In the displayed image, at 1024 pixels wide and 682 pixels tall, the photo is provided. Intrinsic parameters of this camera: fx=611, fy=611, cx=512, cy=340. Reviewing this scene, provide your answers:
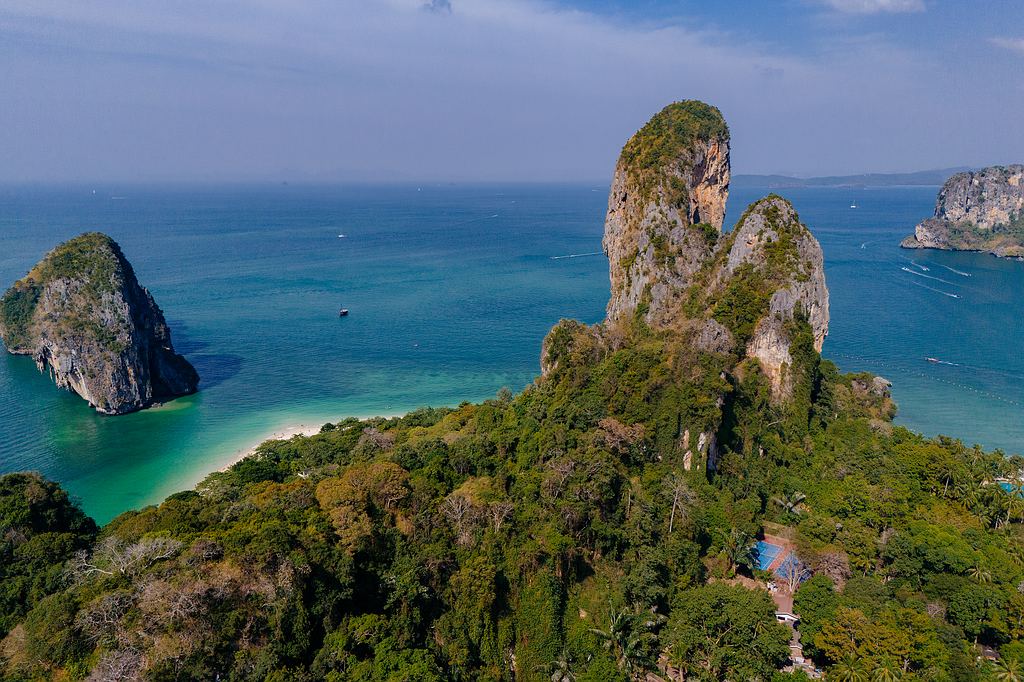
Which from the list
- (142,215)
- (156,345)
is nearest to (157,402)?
(156,345)

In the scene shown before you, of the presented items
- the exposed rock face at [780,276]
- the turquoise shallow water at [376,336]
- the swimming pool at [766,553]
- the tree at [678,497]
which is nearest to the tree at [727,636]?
the tree at [678,497]

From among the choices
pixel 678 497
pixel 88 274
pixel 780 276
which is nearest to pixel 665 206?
pixel 780 276

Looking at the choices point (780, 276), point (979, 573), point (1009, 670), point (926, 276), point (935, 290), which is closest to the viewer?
point (1009, 670)

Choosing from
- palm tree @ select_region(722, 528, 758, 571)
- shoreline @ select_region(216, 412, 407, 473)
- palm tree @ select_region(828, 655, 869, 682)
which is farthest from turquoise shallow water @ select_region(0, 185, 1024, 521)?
palm tree @ select_region(828, 655, 869, 682)

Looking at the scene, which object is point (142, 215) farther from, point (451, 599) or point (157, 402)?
point (451, 599)

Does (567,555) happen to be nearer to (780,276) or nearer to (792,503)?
(792,503)

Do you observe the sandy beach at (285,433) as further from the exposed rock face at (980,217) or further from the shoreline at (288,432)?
the exposed rock face at (980,217)
